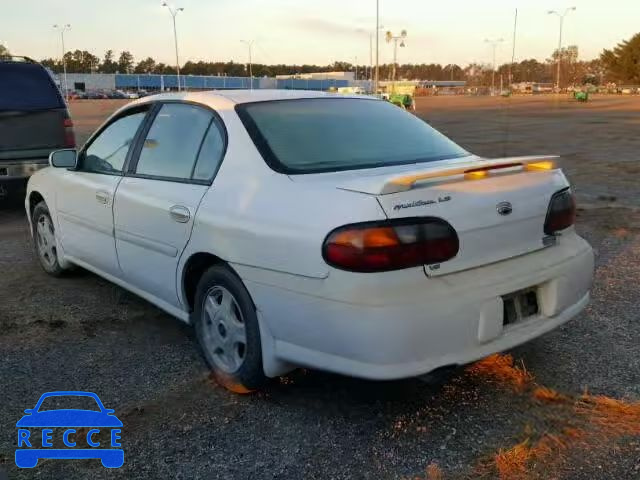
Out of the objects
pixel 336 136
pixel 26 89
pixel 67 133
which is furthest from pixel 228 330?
pixel 26 89

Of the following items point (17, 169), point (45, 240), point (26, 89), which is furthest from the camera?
point (26, 89)

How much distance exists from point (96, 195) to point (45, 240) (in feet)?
4.62

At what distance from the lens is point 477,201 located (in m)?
2.78

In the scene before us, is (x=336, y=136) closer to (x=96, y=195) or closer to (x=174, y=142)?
(x=174, y=142)

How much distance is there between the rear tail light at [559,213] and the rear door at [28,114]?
671 centimetres

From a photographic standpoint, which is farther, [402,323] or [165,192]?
[165,192]

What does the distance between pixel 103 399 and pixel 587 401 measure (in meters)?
2.42

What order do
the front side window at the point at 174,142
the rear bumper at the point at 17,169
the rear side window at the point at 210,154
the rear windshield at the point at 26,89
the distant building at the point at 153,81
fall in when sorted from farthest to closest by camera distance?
the distant building at the point at 153,81, the rear windshield at the point at 26,89, the rear bumper at the point at 17,169, the front side window at the point at 174,142, the rear side window at the point at 210,154

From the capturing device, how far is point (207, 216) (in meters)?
3.22

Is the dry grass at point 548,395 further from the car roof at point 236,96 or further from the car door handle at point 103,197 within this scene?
the car door handle at point 103,197

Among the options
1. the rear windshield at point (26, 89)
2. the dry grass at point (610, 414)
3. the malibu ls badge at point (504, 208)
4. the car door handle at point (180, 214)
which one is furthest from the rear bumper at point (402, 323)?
the rear windshield at point (26, 89)

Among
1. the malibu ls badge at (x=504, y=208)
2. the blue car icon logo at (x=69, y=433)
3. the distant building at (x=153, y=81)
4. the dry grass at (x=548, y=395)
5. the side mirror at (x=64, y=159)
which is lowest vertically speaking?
the blue car icon logo at (x=69, y=433)

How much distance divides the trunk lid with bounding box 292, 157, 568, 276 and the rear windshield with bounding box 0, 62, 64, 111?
6299 millimetres

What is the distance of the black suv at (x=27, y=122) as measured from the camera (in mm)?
7785
